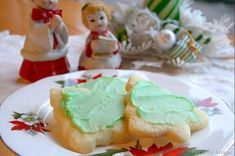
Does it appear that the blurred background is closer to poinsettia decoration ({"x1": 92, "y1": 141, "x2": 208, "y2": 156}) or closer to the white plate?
the white plate

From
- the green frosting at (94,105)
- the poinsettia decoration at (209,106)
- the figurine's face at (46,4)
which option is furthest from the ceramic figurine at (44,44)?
the poinsettia decoration at (209,106)

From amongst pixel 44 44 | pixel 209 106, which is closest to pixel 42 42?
pixel 44 44

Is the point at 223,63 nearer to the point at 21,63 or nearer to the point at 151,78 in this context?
the point at 151,78

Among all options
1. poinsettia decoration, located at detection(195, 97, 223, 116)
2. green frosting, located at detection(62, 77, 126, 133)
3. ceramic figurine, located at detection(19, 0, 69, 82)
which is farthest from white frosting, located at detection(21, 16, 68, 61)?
poinsettia decoration, located at detection(195, 97, 223, 116)

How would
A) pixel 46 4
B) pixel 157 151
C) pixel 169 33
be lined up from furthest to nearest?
1. pixel 169 33
2. pixel 46 4
3. pixel 157 151

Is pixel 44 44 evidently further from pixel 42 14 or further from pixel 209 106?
pixel 209 106

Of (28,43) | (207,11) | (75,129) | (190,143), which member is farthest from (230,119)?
(207,11)
